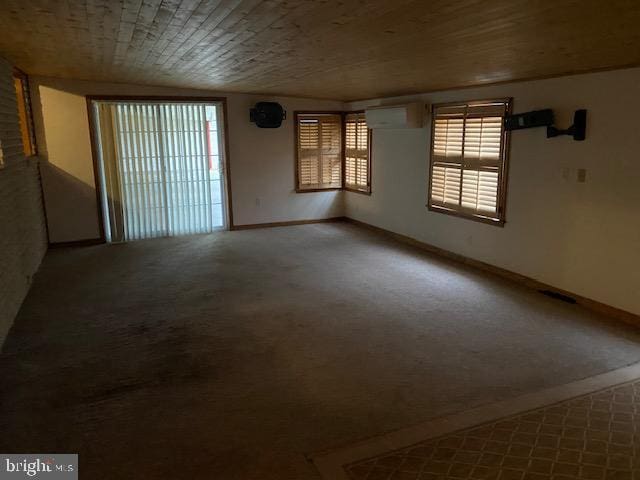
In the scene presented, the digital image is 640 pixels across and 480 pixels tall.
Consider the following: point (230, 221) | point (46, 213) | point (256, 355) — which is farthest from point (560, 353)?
point (46, 213)

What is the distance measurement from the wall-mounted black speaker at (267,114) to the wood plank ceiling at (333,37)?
2127 mm

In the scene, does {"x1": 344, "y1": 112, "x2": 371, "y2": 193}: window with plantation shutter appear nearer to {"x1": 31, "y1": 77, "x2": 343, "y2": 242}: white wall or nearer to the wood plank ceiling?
{"x1": 31, "y1": 77, "x2": 343, "y2": 242}: white wall

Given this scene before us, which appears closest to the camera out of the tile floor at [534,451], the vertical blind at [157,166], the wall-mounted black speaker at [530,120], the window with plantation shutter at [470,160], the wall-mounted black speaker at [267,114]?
the tile floor at [534,451]

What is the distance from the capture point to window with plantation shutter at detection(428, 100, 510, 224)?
521cm

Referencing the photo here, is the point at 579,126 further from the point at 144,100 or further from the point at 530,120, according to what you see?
the point at 144,100

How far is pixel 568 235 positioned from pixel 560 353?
1.48 m

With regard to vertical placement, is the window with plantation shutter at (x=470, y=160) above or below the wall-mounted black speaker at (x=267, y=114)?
below

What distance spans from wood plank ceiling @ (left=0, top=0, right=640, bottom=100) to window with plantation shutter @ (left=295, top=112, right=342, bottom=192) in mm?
2719

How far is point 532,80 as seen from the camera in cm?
474

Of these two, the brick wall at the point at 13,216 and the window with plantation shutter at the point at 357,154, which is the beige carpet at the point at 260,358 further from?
the window with plantation shutter at the point at 357,154

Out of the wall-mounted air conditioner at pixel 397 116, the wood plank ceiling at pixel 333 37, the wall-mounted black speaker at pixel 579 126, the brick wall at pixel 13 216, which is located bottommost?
the brick wall at pixel 13 216

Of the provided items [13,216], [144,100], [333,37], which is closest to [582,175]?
[333,37]

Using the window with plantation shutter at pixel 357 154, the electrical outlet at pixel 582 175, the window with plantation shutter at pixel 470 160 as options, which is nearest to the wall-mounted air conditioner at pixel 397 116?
the window with plantation shutter at pixel 470 160

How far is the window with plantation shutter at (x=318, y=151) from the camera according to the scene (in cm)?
814
